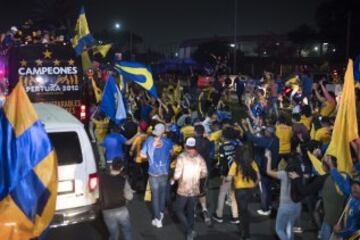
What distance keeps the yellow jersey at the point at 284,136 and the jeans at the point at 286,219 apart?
3.25 metres

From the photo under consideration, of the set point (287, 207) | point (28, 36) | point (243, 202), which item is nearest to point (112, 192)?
point (243, 202)

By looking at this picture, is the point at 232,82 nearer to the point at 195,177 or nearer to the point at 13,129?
the point at 195,177

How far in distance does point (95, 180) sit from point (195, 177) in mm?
1536

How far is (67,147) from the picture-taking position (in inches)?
299

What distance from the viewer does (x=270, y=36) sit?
3211 inches

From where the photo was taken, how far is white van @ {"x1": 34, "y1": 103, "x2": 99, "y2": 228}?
7.52 metres

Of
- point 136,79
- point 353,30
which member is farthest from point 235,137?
point 353,30

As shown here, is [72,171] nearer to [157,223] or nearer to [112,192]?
[112,192]

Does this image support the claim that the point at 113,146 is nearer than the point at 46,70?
Yes

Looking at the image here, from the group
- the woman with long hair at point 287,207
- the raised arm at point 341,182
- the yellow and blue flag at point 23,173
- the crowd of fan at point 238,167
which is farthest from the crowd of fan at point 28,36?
the yellow and blue flag at point 23,173

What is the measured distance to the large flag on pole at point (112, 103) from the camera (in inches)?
480

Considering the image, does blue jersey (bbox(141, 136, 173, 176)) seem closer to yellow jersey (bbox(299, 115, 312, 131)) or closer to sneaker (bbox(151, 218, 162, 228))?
sneaker (bbox(151, 218, 162, 228))

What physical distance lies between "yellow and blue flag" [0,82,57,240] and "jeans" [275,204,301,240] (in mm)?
3685

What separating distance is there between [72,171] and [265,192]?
409 cm
